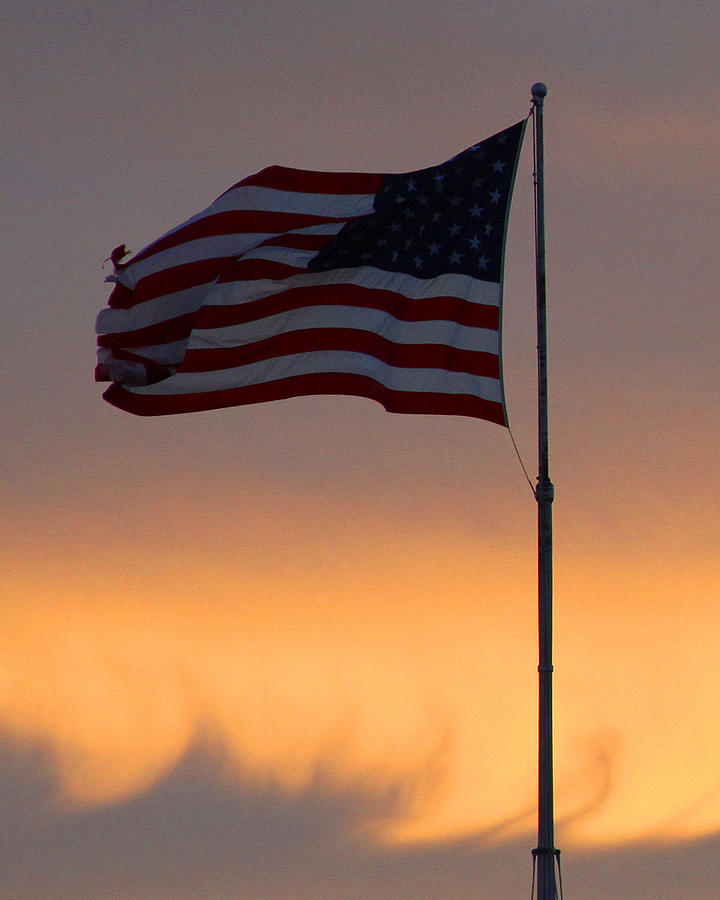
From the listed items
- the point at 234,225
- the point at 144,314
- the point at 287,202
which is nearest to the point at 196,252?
the point at 234,225

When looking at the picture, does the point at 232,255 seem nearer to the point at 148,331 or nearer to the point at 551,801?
the point at 148,331

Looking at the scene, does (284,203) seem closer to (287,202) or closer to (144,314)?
(287,202)

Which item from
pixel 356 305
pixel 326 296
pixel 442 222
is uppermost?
pixel 442 222

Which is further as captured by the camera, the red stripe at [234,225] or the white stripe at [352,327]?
the red stripe at [234,225]

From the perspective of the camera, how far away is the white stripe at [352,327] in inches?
1190

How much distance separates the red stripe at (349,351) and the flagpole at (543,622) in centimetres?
143

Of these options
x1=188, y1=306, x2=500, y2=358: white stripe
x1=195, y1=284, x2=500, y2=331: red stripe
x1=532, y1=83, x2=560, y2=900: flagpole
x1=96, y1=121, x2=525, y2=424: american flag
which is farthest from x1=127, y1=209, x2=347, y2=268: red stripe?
x1=532, y1=83, x2=560, y2=900: flagpole

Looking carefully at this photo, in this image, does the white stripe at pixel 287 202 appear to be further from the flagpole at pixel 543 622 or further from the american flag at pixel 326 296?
the flagpole at pixel 543 622

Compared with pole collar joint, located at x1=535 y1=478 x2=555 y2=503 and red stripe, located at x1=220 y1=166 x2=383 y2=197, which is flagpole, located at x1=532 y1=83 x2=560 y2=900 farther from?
red stripe, located at x1=220 y1=166 x2=383 y2=197

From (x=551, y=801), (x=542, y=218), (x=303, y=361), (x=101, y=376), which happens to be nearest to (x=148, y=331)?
(x=101, y=376)

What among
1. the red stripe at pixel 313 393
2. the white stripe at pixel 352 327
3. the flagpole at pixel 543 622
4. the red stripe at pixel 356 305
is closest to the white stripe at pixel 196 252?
the red stripe at pixel 356 305

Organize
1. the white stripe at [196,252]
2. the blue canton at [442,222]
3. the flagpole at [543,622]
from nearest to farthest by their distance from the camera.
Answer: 1. the flagpole at [543,622]
2. the blue canton at [442,222]
3. the white stripe at [196,252]

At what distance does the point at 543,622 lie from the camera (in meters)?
28.2

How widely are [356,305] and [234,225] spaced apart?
2.76 metres
